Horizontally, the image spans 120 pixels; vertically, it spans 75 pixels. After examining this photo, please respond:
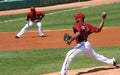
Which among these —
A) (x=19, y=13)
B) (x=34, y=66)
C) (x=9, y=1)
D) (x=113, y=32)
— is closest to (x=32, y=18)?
(x=113, y=32)

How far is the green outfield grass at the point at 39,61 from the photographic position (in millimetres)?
11781

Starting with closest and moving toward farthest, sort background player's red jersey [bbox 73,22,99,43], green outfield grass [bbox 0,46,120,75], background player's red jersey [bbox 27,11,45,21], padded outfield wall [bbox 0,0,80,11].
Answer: background player's red jersey [bbox 73,22,99,43] < green outfield grass [bbox 0,46,120,75] < background player's red jersey [bbox 27,11,45,21] < padded outfield wall [bbox 0,0,80,11]

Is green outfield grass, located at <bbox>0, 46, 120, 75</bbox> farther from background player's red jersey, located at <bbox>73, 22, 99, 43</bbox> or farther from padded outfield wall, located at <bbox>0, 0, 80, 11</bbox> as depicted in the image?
padded outfield wall, located at <bbox>0, 0, 80, 11</bbox>

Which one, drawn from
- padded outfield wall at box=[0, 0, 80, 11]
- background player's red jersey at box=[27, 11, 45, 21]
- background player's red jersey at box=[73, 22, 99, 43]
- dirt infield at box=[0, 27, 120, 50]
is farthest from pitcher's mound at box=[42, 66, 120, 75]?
padded outfield wall at box=[0, 0, 80, 11]

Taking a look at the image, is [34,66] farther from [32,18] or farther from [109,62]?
[32,18]

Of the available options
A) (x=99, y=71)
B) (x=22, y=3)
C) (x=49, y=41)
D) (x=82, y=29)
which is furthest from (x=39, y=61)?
(x=22, y=3)

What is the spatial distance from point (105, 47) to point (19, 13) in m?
21.8

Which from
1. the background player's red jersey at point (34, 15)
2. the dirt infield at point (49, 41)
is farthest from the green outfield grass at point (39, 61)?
the background player's red jersey at point (34, 15)

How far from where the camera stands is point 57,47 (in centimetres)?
1609

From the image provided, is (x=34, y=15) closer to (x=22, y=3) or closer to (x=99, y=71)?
(x=99, y=71)

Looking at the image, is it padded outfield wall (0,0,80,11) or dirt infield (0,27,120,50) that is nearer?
dirt infield (0,27,120,50)

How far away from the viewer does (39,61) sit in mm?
13125

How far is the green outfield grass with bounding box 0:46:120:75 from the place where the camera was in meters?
11.8

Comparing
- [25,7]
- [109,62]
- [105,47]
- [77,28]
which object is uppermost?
[77,28]
